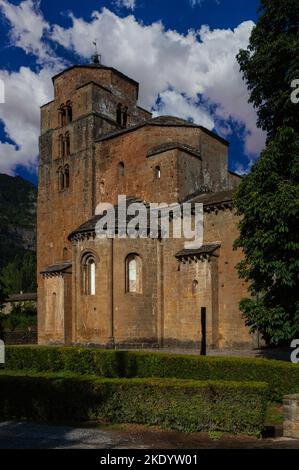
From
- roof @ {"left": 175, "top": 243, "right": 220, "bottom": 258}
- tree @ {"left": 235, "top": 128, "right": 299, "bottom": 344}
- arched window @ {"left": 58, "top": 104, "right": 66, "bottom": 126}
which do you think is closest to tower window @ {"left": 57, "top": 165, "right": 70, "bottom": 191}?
arched window @ {"left": 58, "top": 104, "right": 66, "bottom": 126}

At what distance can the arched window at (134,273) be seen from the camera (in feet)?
100

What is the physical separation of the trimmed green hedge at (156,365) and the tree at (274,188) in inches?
77.4

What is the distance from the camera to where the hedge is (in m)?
11.6

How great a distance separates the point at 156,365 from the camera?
18672 mm

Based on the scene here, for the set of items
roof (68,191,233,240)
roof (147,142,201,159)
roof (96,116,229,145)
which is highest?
roof (96,116,229,145)

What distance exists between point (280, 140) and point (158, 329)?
1596cm

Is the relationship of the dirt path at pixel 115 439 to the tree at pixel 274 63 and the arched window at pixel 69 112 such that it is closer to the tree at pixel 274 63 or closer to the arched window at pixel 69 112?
the tree at pixel 274 63

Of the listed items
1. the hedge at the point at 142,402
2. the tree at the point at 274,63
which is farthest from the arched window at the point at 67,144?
the hedge at the point at 142,402

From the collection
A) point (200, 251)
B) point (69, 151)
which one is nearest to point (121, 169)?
point (69, 151)

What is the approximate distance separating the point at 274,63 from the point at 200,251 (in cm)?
1219

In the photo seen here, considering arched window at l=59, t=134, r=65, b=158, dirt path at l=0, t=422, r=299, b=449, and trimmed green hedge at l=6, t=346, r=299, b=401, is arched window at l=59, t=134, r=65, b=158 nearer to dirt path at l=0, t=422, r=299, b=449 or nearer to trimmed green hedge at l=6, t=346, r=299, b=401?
trimmed green hedge at l=6, t=346, r=299, b=401

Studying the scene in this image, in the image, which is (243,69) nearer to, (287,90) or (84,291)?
(287,90)

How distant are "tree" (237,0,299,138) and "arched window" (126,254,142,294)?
41.7 feet

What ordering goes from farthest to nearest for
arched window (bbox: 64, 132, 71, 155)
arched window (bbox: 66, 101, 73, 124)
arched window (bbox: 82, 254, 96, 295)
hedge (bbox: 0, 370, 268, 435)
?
arched window (bbox: 66, 101, 73, 124), arched window (bbox: 64, 132, 71, 155), arched window (bbox: 82, 254, 96, 295), hedge (bbox: 0, 370, 268, 435)
